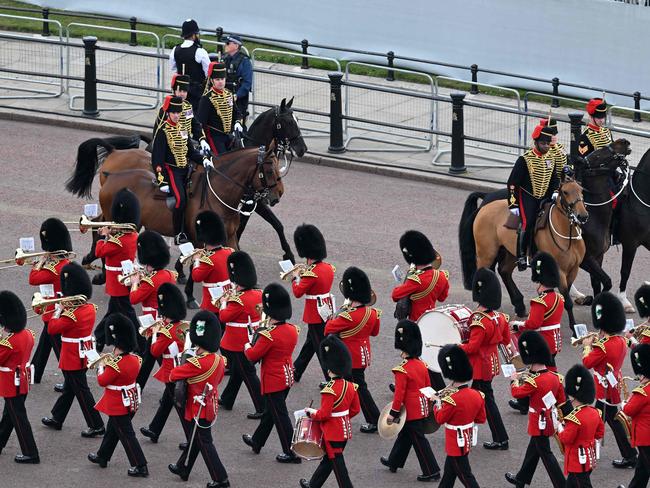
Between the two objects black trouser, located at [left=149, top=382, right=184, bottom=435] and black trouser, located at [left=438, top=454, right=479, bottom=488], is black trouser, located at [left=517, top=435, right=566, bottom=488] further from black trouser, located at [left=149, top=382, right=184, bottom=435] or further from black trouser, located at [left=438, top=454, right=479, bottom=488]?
black trouser, located at [left=149, top=382, right=184, bottom=435]

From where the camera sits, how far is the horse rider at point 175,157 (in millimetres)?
16609

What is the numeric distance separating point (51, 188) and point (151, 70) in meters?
4.19

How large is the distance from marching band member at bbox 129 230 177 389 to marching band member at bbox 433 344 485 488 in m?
3.22

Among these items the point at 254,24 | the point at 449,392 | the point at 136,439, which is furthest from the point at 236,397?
the point at 254,24

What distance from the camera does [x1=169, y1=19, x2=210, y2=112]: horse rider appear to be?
19.7 m

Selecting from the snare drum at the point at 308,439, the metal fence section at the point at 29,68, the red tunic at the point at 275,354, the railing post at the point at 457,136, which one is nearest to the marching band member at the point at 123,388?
the red tunic at the point at 275,354

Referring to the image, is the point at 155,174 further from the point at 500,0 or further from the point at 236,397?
the point at 500,0

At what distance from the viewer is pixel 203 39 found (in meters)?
24.1

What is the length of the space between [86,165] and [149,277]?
393cm

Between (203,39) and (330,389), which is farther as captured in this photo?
(203,39)

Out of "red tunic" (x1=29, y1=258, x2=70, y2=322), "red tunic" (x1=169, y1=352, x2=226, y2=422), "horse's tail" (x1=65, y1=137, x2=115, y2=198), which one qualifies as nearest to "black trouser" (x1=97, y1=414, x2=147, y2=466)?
"red tunic" (x1=169, y1=352, x2=226, y2=422)

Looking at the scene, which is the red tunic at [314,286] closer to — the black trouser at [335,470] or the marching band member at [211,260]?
the marching band member at [211,260]

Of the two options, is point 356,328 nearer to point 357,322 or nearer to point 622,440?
point 357,322

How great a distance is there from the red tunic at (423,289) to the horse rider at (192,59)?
620 centimetres
